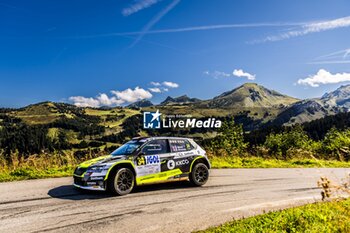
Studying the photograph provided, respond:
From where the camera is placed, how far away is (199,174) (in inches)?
471

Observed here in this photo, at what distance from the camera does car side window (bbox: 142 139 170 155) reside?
1093 cm

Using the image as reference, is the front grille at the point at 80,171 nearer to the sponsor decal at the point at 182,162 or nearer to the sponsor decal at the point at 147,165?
the sponsor decal at the point at 147,165

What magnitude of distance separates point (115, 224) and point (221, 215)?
8.69 feet

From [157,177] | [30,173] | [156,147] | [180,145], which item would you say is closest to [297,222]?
[157,177]

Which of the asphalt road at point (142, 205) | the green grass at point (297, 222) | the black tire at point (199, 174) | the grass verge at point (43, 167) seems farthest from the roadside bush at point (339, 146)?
the black tire at point (199, 174)

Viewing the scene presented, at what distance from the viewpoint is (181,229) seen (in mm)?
6809

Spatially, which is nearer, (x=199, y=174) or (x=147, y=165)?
(x=147, y=165)

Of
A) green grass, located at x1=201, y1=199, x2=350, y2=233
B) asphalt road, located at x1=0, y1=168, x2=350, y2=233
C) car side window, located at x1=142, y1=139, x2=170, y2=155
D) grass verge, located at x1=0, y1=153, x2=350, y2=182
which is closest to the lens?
green grass, located at x1=201, y1=199, x2=350, y2=233

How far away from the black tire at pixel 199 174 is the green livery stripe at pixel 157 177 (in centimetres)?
58

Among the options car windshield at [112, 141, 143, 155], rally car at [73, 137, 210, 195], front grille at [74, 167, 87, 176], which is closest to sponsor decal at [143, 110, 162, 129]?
rally car at [73, 137, 210, 195]

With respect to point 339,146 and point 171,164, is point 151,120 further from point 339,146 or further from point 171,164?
point 339,146

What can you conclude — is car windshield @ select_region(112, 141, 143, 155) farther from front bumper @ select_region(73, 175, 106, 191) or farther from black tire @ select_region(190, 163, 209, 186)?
black tire @ select_region(190, 163, 209, 186)

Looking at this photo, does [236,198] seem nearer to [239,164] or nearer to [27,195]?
[27,195]

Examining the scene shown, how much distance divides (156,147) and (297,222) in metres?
5.71
